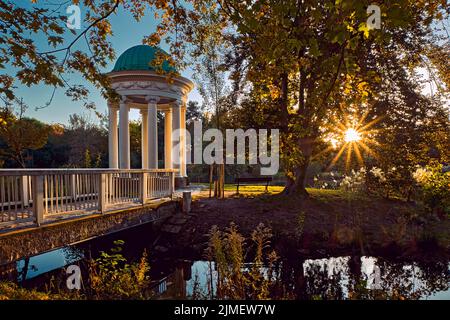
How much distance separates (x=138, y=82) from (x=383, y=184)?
14.0m

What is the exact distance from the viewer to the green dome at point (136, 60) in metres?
14.2

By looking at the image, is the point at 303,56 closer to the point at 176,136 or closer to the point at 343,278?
the point at 343,278

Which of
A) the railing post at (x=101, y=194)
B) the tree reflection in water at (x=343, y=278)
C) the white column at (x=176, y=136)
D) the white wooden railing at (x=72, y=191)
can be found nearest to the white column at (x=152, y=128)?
the white column at (x=176, y=136)

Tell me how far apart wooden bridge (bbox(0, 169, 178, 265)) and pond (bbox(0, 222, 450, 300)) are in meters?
0.82

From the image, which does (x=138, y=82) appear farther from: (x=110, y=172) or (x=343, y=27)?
(x=343, y=27)

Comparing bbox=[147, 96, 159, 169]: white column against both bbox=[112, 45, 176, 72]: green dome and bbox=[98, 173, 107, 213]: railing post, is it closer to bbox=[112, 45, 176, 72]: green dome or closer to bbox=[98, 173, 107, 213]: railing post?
bbox=[112, 45, 176, 72]: green dome

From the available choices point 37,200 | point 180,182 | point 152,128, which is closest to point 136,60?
point 152,128

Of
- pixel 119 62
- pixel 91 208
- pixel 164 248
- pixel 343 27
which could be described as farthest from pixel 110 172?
pixel 119 62

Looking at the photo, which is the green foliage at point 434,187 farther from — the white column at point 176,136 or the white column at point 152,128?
the white column at point 152,128

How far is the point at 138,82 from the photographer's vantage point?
13.9 metres

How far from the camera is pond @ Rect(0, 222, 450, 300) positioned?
5809 millimetres

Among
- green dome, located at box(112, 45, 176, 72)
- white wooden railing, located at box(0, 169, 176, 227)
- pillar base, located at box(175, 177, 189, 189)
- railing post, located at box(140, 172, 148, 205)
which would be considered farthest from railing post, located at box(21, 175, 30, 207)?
pillar base, located at box(175, 177, 189, 189)

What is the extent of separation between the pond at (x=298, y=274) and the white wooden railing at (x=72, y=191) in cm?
131

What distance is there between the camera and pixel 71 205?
22.0ft
